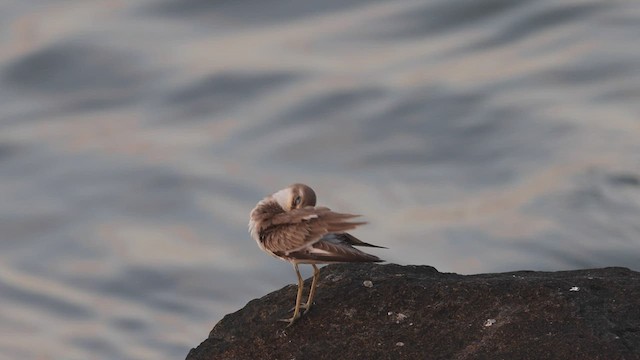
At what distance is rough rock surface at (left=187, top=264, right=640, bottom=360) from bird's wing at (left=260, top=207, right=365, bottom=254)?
437mm

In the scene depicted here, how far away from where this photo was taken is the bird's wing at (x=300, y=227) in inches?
308

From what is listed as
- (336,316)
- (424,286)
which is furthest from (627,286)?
(336,316)

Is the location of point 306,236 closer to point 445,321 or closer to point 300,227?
point 300,227

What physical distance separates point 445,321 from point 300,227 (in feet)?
3.12

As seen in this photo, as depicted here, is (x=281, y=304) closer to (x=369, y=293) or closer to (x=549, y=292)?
(x=369, y=293)

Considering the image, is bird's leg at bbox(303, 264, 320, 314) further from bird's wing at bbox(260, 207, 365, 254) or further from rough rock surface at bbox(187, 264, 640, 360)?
bird's wing at bbox(260, 207, 365, 254)

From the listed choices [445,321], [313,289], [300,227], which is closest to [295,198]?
[300,227]

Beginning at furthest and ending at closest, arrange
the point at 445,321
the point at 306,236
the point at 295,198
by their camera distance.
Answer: the point at 295,198
the point at 306,236
the point at 445,321

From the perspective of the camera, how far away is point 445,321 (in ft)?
25.3

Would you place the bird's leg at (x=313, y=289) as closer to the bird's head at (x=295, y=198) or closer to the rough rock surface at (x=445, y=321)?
the rough rock surface at (x=445, y=321)

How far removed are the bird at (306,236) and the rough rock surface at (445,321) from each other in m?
0.20

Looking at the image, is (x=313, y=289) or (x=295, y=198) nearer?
(x=313, y=289)

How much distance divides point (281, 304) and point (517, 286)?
4.60ft

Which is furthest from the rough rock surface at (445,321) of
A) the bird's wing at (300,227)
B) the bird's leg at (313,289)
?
the bird's wing at (300,227)
